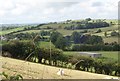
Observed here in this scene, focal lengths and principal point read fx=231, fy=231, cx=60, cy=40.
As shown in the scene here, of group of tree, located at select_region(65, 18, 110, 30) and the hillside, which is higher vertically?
group of tree, located at select_region(65, 18, 110, 30)

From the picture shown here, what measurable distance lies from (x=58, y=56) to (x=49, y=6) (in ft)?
5.82

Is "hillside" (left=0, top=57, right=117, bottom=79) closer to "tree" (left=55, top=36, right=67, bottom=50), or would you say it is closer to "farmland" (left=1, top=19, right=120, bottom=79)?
"farmland" (left=1, top=19, right=120, bottom=79)

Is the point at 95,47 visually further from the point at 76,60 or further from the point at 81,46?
the point at 76,60

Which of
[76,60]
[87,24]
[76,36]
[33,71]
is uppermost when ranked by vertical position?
[87,24]

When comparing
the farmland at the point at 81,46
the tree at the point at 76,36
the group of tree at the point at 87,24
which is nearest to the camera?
the farmland at the point at 81,46

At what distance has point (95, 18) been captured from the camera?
17.0ft

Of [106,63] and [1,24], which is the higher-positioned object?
[1,24]

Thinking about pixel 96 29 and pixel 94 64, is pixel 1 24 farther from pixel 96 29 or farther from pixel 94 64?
pixel 96 29

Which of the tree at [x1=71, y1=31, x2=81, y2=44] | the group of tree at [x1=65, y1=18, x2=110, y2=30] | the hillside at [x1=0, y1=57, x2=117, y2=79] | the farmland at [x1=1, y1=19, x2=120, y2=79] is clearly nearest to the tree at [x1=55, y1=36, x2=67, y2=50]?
the farmland at [x1=1, y1=19, x2=120, y2=79]

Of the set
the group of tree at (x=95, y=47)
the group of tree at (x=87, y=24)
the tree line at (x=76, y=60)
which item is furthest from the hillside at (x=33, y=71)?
the group of tree at (x=87, y=24)

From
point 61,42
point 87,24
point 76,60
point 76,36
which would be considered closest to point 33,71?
point 76,60

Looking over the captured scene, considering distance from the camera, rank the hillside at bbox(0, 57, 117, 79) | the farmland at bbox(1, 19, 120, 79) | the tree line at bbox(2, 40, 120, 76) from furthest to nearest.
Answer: the farmland at bbox(1, 19, 120, 79), the tree line at bbox(2, 40, 120, 76), the hillside at bbox(0, 57, 117, 79)

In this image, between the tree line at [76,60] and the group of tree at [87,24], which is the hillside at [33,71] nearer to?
the tree line at [76,60]

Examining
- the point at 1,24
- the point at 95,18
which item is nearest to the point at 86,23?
the point at 95,18
